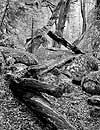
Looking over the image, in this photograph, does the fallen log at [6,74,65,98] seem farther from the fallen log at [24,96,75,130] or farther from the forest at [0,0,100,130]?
the fallen log at [24,96,75,130]

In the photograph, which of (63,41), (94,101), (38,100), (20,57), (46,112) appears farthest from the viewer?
(63,41)

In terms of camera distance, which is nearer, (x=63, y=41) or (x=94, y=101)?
(x=94, y=101)

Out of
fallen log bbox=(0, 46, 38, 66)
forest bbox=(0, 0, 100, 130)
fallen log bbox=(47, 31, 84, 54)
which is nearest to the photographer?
forest bbox=(0, 0, 100, 130)

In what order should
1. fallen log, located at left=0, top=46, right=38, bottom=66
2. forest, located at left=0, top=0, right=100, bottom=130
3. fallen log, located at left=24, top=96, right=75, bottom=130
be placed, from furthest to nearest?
fallen log, located at left=0, top=46, right=38, bottom=66 → forest, located at left=0, top=0, right=100, bottom=130 → fallen log, located at left=24, top=96, right=75, bottom=130

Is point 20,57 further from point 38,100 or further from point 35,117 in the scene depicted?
point 35,117

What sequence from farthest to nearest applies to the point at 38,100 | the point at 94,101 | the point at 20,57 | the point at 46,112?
the point at 20,57
the point at 94,101
the point at 38,100
the point at 46,112

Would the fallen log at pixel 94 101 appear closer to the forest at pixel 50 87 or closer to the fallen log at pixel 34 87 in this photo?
the forest at pixel 50 87

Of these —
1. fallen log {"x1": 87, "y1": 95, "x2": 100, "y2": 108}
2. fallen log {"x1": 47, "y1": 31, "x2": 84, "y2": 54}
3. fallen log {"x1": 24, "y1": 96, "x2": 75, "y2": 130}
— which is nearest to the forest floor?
fallen log {"x1": 87, "y1": 95, "x2": 100, "y2": 108}

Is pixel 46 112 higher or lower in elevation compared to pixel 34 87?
lower

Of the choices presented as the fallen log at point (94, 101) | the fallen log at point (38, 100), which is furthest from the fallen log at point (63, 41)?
the fallen log at point (38, 100)

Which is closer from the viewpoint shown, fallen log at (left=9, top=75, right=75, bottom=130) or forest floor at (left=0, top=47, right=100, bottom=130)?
fallen log at (left=9, top=75, right=75, bottom=130)

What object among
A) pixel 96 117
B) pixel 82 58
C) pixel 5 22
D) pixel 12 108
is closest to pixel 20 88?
pixel 12 108

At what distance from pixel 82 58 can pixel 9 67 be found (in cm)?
413

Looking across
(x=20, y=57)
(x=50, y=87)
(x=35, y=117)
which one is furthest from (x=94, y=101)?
(x=20, y=57)
